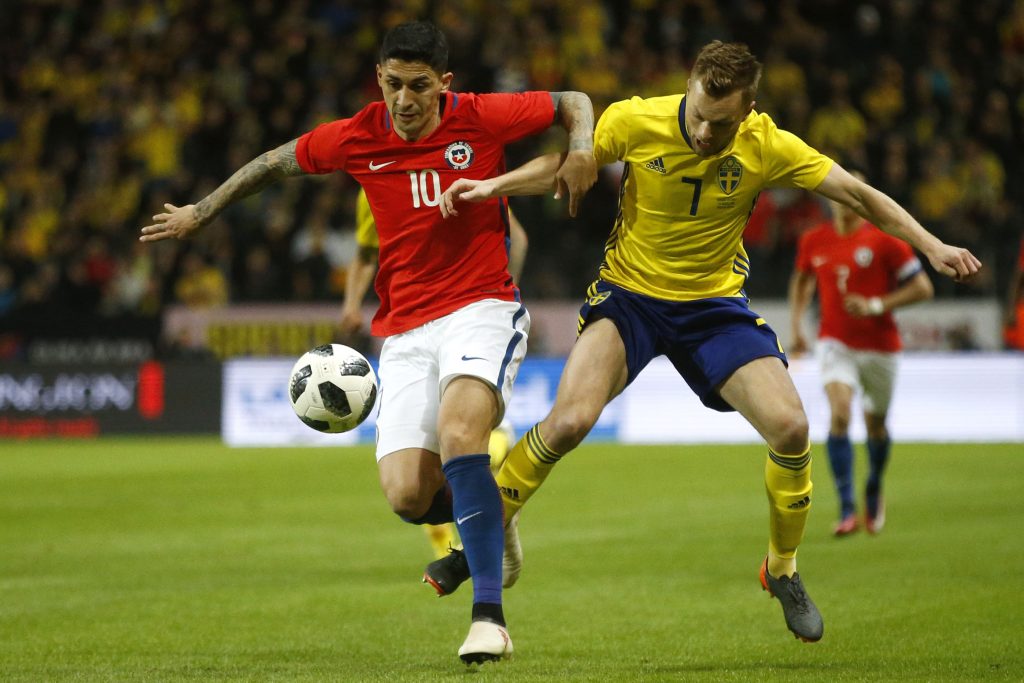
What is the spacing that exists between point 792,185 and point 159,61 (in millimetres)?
18847

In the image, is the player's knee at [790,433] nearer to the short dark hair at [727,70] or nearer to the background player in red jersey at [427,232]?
the background player in red jersey at [427,232]

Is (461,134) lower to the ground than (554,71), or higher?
higher

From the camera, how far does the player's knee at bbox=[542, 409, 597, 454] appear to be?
5.98 meters

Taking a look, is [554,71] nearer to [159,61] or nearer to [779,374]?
[159,61]


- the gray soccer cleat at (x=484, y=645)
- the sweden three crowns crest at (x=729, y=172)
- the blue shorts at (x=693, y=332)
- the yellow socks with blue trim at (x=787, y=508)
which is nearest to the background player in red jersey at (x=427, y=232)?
the blue shorts at (x=693, y=332)

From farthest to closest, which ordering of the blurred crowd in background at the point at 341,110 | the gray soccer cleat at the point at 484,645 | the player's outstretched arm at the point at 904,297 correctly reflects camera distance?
the blurred crowd in background at the point at 341,110 → the player's outstretched arm at the point at 904,297 → the gray soccer cleat at the point at 484,645

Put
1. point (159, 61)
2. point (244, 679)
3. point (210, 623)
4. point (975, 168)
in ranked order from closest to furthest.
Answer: point (244, 679), point (210, 623), point (975, 168), point (159, 61)

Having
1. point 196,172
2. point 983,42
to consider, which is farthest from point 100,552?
point 983,42

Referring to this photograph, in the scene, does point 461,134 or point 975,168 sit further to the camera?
point 975,168

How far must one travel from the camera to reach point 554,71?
70.6ft

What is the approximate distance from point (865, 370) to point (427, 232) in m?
5.62

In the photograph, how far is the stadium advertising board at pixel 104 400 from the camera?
64.5 ft

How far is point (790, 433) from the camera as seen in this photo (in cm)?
598

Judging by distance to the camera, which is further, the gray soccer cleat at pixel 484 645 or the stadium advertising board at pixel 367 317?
the stadium advertising board at pixel 367 317
